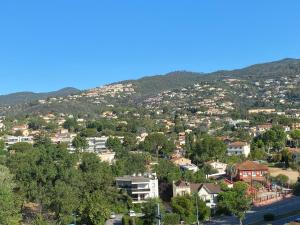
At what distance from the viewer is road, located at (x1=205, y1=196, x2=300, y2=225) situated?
46.0 m

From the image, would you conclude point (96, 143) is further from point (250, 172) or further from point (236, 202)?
point (236, 202)

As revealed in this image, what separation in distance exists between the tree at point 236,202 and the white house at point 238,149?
4120 cm

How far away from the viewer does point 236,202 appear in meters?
45.2

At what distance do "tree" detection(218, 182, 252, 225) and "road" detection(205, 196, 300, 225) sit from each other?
94 cm

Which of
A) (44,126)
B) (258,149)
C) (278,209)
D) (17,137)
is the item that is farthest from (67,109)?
(278,209)

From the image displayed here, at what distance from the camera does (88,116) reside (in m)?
168

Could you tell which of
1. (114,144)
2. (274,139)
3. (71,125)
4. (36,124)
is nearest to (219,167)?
(274,139)

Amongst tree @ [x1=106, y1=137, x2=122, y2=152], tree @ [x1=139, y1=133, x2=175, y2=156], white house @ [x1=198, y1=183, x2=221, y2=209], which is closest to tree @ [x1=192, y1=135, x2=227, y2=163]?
tree @ [x1=139, y1=133, x2=175, y2=156]

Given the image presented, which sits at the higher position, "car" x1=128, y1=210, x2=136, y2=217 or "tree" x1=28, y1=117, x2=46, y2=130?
"tree" x1=28, y1=117, x2=46, y2=130

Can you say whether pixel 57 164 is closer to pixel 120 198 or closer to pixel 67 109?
pixel 120 198

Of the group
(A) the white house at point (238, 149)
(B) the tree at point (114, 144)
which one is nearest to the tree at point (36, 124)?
(B) the tree at point (114, 144)

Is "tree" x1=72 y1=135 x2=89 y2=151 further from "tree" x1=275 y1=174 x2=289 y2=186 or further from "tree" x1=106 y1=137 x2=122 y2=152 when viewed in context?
"tree" x1=275 y1=174 x2=289 y2=186

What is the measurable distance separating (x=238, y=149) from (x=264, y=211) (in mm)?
40119

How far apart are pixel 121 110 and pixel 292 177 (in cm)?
10289
